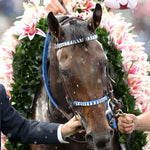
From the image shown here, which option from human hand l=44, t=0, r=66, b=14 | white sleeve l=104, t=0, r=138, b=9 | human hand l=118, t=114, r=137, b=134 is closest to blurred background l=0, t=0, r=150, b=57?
white sleeve l=104, t=0, r=138, b=9

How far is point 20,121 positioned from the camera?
7.42ft

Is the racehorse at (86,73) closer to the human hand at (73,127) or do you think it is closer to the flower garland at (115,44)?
the human hand at (73,127)

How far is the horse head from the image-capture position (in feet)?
6.09

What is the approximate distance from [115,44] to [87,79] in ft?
3.73

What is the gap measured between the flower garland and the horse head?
2.91 ft

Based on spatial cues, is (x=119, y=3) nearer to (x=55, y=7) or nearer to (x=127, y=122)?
(x=55, y=7)

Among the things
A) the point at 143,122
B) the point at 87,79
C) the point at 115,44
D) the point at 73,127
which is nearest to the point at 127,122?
the point at 143,122

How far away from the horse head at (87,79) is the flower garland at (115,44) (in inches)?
34.9

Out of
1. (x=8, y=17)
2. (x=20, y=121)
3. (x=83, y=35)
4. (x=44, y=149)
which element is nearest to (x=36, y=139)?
(x=20, y=121)

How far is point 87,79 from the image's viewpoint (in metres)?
1.91

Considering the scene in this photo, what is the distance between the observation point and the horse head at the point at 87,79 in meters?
1.86

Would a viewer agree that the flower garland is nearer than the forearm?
No

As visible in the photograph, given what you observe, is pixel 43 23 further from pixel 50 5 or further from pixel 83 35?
pixel 83 35

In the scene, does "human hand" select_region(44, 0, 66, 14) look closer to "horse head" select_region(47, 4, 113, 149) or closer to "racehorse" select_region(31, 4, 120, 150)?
"racehorse" select_region(31, 4, 120, 150)
